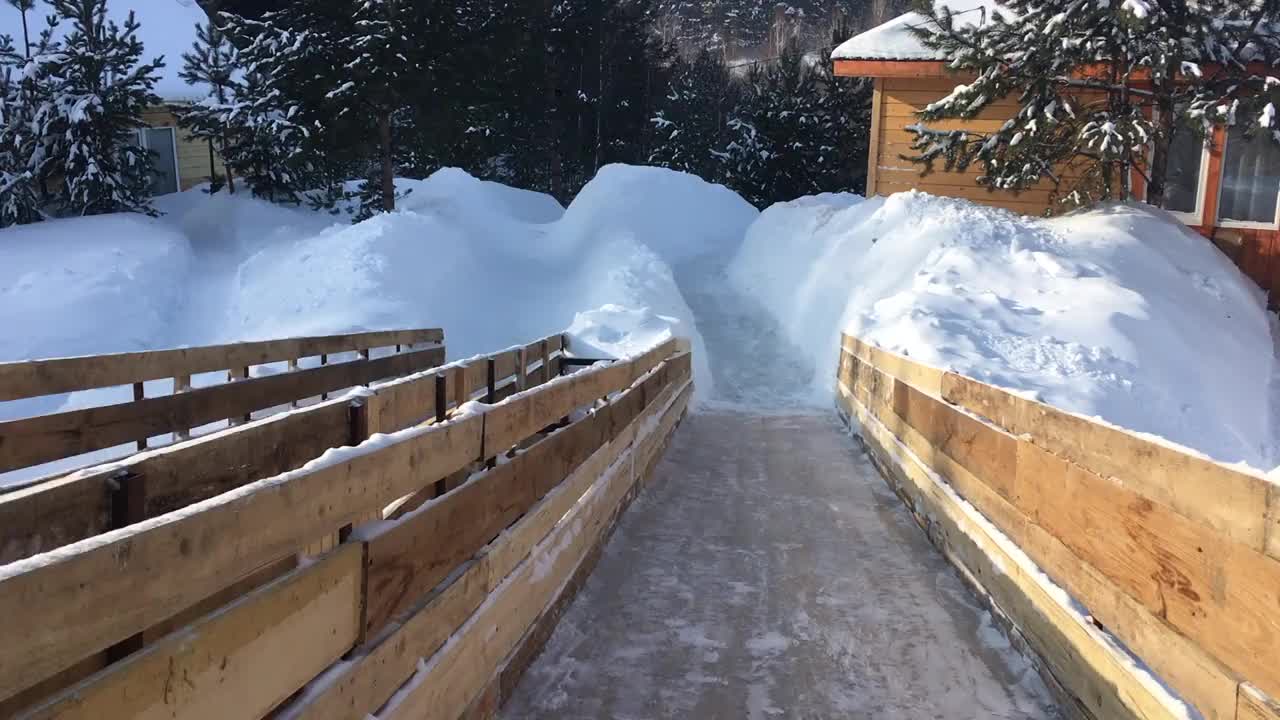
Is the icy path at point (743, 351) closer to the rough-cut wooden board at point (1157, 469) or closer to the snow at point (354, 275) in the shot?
the snow at point (354, 275)

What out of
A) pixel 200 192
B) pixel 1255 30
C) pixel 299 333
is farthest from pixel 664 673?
pixel 200 192

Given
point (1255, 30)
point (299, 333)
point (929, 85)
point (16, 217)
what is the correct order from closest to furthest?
point (299, 333) → point (1255, 30) → point (929, 85) → point (16, 217)

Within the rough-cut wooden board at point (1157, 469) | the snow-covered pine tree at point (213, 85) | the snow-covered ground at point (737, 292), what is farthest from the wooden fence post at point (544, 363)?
the snow-covered pine tree at point (213, 85)

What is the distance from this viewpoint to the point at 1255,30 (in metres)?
12.5

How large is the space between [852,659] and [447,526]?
6.57 feet

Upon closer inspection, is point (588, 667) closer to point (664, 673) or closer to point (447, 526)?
point (664, 673)

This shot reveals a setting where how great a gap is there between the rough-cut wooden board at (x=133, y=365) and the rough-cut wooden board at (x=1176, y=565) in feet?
14.8

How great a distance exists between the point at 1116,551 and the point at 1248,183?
49.1ft

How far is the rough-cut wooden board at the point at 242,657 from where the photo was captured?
4.83 feet

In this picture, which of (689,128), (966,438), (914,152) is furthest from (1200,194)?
(689,128)

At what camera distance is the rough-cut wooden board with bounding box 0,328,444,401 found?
4.63 m

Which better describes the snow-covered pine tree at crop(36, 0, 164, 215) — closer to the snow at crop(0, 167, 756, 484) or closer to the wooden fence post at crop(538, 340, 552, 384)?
the snow at crop(0, 167, 756, 484)

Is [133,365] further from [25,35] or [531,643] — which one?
[25,35]

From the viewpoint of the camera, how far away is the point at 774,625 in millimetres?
4273
